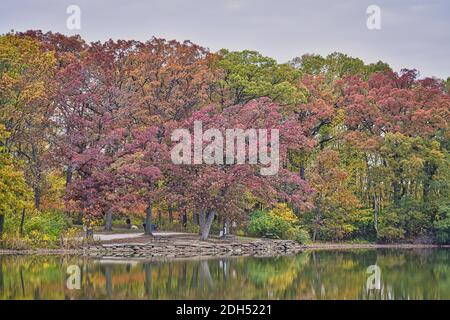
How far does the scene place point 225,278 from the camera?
18.3 meters

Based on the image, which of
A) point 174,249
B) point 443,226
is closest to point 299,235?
point 443,226

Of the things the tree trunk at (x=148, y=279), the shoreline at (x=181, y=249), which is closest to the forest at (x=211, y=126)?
the shoreline at (x=181, y=249)

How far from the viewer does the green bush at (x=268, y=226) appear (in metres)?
31.4

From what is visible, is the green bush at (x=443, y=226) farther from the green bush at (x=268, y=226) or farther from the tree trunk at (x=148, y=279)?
the tree trunk at (x=148, y=279)

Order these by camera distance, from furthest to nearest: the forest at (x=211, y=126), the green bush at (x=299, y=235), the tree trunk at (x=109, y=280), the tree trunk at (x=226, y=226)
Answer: the green bush at (x=299, y=235)
the tree trunk at (x=226, y=226)
the forest at (x=211, y=126)
the tree trunk at (x=109, y=280)

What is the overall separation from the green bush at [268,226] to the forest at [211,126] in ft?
0.20

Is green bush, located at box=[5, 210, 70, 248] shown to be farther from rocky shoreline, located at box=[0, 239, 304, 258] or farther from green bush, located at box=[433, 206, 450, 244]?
green bush, located at box=[433, 206, 450, 244]

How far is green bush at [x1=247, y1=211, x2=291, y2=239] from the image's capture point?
3136cm

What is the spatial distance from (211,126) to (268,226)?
5712 millimetres

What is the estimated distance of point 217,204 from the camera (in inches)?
1108

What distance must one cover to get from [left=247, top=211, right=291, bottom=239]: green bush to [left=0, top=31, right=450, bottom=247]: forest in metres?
0.06
